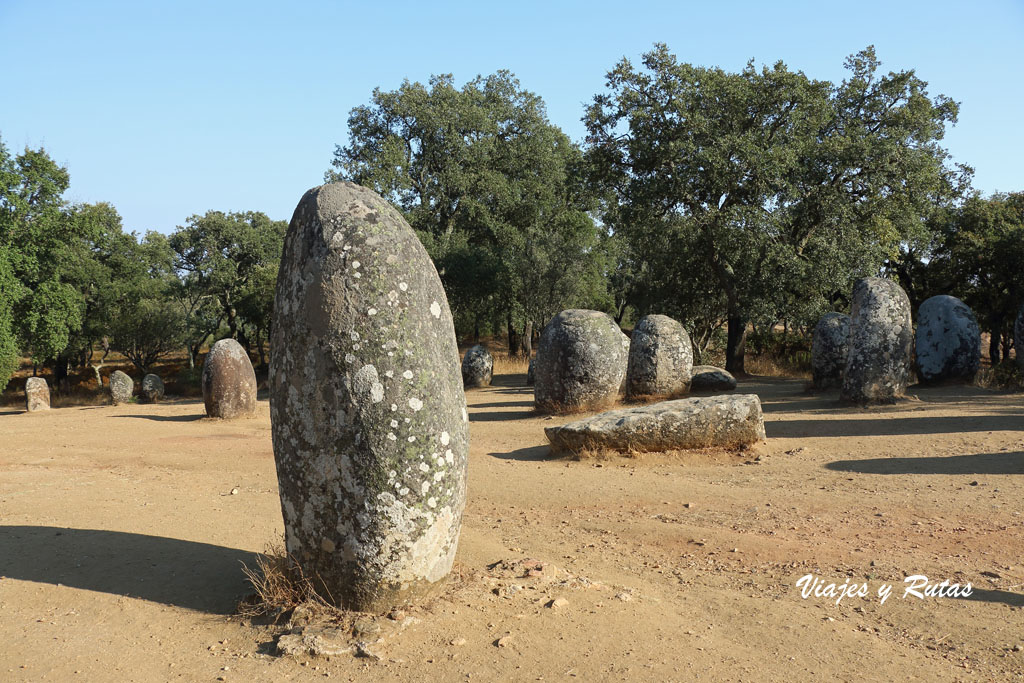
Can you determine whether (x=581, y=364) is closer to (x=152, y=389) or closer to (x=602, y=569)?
(x=602, y=569)

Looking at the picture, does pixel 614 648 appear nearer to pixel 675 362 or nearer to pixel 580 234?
pixel 675 362

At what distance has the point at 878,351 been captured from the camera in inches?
527

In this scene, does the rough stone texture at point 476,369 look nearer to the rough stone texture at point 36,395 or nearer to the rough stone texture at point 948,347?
the rough stone texture at point 948,347

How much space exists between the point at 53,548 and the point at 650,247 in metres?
19.9

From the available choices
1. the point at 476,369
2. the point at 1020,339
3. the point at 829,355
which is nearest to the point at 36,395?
the point at 476,369

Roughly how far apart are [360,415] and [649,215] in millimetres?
19716

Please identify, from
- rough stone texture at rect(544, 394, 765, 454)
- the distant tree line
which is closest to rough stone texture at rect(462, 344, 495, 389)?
the distant tree line

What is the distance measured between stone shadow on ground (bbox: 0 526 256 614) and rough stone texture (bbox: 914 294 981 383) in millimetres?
15776

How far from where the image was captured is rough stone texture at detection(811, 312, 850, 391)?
54.2ft

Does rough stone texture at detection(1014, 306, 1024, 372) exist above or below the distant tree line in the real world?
below

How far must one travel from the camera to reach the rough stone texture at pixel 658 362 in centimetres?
1583

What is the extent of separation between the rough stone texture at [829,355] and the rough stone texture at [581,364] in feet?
17.3

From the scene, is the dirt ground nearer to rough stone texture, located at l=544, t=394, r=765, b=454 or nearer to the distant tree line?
rough stone texture, located at l=544, t=394, r=765, b=454

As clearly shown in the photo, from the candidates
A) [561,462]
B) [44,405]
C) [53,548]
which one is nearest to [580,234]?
[44,405]
